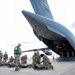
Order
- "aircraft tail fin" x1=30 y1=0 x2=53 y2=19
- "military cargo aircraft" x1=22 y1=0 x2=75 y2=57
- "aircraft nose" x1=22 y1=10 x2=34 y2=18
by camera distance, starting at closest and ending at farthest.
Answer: "aircraft nose" x1=22 y1=10 x2=34 y2=18 → "military cargo aircraft" x1=22 y1=0 x2=75 y2=57 → "aircraft tail fin" x1=30 y1=0 x2=53 y2=19

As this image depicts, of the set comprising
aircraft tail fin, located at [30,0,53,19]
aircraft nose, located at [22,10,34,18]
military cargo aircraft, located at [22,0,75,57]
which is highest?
aircraft tail fin, located at [30,0,53,19]

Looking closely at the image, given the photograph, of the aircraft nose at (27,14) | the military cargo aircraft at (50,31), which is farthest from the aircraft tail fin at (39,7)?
the aircraft nose at (27,14)

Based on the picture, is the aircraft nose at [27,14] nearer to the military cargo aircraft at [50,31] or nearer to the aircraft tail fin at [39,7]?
the military cargo aircraft at [50,31]

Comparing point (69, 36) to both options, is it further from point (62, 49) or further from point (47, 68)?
point (47, 68)

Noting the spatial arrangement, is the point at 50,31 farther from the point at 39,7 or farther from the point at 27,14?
the point at 39,7

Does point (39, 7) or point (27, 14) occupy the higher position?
point (39, 7)

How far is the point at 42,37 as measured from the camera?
2562cm

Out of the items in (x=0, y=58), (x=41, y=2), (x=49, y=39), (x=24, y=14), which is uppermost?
(x=41, y=2)

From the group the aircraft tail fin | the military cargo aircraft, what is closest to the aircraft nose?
the military cargo aircraft

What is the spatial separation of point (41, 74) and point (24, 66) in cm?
484

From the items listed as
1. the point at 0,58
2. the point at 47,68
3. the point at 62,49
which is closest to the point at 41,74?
the point at 47,68

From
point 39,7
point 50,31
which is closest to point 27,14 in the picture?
point 50,31

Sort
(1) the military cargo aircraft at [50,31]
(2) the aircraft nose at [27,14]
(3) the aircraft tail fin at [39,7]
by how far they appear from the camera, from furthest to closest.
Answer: (3) the aircraft tail fin at [39,7] → (1) the military cargo aircraft at [50,31] → (2) the aircraft nose at [27,14]

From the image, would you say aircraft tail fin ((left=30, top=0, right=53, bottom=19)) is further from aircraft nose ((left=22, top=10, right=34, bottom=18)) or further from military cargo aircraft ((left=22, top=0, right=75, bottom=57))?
aircraft nose ((left=22, top=10, right=34, bottom=18))
